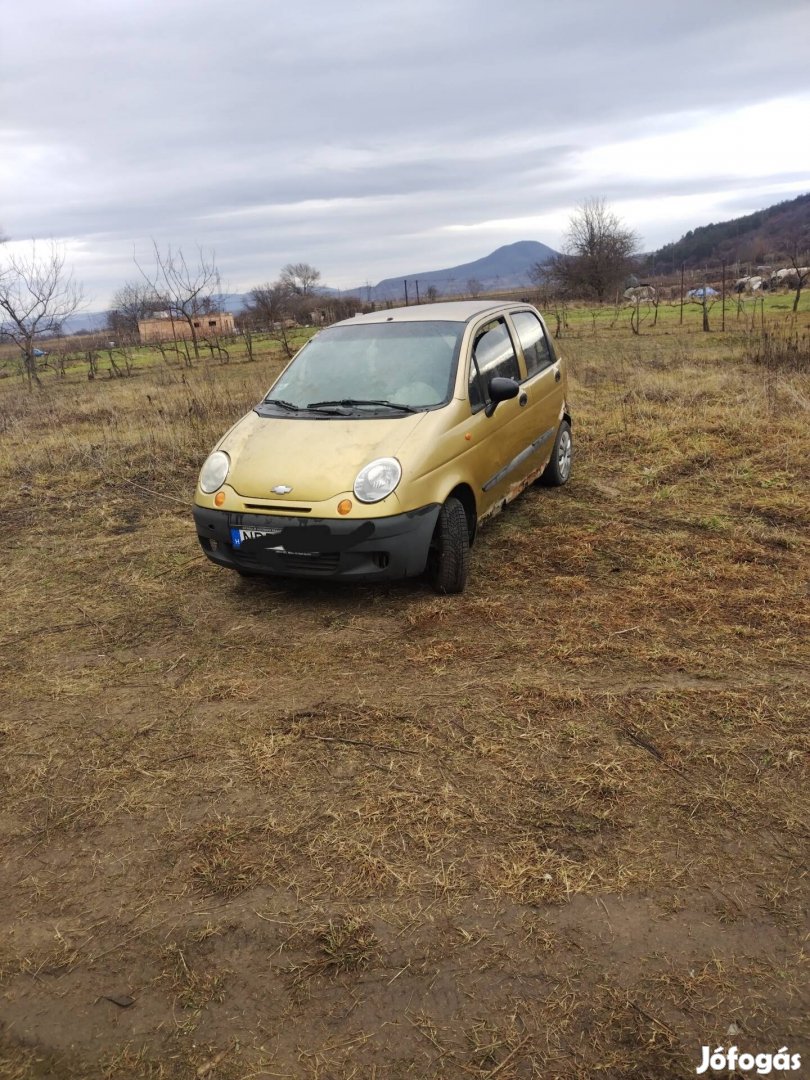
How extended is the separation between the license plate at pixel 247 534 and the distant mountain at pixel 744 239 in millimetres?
100398

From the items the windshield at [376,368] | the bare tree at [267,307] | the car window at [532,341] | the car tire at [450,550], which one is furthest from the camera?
the bare tree at [267,307]

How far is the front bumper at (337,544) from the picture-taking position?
13.1 feet

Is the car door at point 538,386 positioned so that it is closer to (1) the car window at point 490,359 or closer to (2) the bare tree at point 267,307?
(1) the car window at point 490,359

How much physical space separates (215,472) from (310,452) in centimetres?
68

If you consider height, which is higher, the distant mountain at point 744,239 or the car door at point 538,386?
the distant mountain at point 744,239

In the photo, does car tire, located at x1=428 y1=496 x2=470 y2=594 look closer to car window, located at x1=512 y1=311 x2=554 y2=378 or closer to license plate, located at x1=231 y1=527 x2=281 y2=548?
license plate, located at x1=231 y1=527 x2=281 y2=548

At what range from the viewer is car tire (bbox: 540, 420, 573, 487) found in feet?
22.0

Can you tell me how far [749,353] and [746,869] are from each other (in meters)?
14.2

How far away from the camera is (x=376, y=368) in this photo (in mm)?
5020

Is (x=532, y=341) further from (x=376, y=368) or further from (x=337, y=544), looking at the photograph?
(x=337, y=544)

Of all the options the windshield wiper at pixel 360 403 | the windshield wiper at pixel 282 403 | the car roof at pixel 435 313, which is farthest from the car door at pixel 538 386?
the windshield wiper at pixel 282 403

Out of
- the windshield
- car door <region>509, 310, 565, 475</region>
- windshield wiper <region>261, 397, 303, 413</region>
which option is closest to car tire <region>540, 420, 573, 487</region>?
car door <region>509, 310, 565, 475</region>

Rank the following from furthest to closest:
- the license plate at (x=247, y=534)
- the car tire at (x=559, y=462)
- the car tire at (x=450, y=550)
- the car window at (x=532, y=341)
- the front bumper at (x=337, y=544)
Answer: the car tire at (x=559, y=462) → the car window at (x=532, y=341) → the car tire at (x=450, y=550) → the license plate at (x=247, y=534) → the front bumper at (x=337, y=544)

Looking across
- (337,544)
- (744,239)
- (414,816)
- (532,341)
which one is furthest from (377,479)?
(744,239)
